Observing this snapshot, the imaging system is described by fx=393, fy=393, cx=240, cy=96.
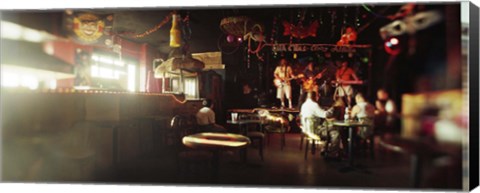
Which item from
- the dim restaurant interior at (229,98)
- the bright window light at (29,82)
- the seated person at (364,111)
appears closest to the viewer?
the dim restaurant interior at (229,98)

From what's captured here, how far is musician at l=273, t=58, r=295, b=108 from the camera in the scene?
4.55 m

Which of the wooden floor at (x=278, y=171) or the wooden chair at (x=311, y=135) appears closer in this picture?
the wooden floor at (x=278, y=171)

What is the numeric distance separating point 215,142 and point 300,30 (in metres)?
1.62

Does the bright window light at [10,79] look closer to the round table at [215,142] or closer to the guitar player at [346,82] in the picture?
the round table at [215,142]

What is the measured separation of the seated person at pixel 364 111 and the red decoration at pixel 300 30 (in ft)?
2.92

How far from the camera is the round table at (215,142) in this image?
175 inches

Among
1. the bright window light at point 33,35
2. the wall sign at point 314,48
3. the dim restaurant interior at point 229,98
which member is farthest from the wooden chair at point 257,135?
the bright window light at point 33,35

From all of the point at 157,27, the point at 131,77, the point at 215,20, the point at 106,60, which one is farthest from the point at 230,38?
the point at 106,60

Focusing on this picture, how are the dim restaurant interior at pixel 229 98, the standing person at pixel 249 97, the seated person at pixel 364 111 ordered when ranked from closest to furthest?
1. the dim restaurant interior at pixel 229 98
2. the seated person at pixel 364 111
3. the standing person at pixel 249 97

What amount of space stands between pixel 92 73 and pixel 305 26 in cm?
261

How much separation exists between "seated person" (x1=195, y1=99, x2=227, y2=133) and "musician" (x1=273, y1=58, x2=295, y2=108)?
2.61 feet

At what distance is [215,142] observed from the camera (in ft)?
14.8

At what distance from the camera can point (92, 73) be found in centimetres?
477

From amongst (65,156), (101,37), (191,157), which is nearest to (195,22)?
(101,37)
